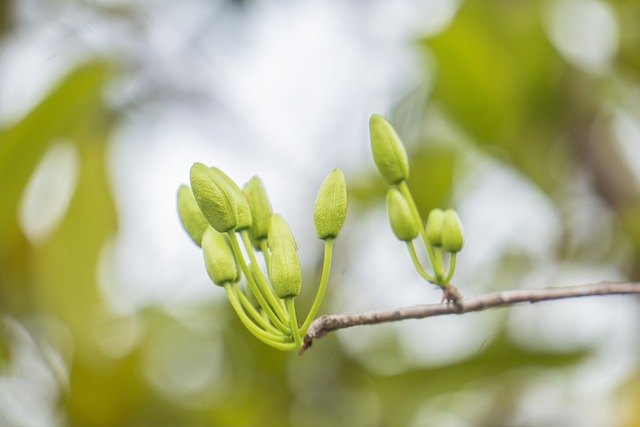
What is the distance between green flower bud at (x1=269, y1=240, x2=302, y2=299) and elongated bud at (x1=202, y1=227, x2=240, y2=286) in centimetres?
5

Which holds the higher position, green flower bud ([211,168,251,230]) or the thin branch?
green flower bud ([211,168,251,230])

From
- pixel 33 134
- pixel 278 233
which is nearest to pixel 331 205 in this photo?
pixel 278 233

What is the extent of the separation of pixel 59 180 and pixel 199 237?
1013mm

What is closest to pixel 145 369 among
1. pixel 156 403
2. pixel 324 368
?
pixel 156 403

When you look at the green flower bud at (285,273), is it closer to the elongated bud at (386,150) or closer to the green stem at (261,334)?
the green stem at (261,334)

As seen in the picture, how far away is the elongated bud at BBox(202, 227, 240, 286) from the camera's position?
69cm

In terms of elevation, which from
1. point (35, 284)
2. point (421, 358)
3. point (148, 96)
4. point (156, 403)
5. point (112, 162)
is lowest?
point (421, 358)

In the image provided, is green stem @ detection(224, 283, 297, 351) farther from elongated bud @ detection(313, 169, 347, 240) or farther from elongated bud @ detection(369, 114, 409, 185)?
elongated bud @ detection(369, 114, 409, 185)

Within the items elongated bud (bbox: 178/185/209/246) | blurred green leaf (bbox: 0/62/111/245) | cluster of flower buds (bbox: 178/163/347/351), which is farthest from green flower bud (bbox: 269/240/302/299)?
blurred green leaf (bbox: 0/62/111/245)

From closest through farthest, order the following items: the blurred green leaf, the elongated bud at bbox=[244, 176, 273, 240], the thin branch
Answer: the thin branch → the elongated bud at bbox=[244, 176, 273, 240] → the blurred green leaf

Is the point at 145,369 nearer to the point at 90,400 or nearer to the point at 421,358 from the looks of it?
the point at 90,400

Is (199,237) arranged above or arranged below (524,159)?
above

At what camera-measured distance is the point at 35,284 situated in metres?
1.56

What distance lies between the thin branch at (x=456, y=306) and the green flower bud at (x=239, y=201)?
11 cm
